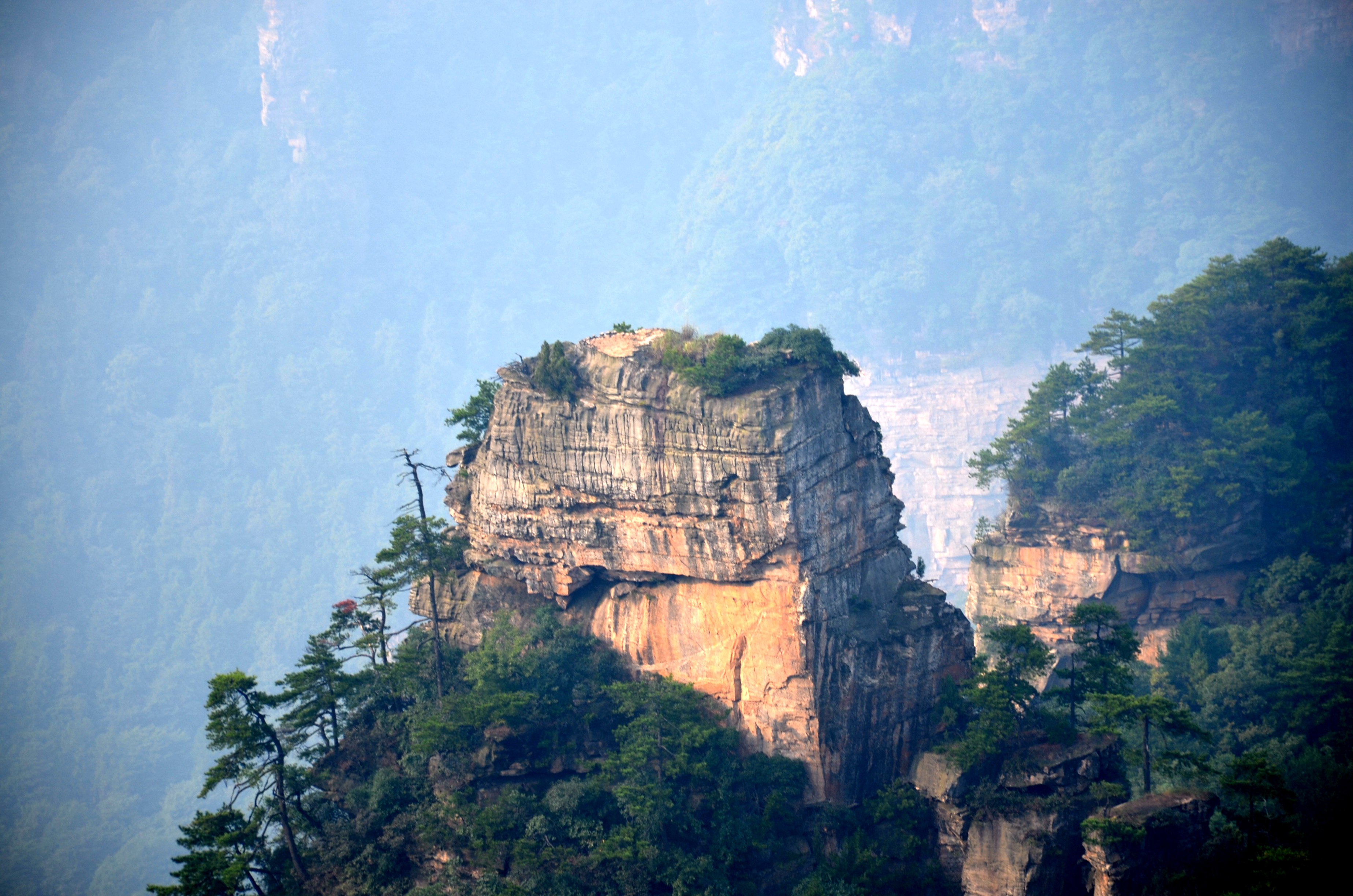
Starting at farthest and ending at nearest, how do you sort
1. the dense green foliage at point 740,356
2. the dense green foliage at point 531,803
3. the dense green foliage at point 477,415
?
the dense green foliage at point 477,415
the dense green foliage at point 740,356
the dense green foliage at point 531,803

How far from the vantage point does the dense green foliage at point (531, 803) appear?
35094 millimetres

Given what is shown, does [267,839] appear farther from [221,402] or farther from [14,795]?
[221,402]

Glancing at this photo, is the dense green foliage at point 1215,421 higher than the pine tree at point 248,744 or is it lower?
higher

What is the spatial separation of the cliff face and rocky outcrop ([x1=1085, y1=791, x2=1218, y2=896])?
7355 millimetres

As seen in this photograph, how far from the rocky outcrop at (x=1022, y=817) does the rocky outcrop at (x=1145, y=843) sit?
40.0 inches

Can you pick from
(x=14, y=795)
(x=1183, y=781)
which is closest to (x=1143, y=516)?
(x=1183, y=781)

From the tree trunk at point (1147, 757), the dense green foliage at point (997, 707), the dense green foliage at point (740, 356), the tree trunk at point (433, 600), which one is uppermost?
the dense green foliage at point (740, 356)

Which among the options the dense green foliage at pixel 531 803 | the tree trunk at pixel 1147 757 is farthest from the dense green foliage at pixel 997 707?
the tree trunk at pixel 1147 757

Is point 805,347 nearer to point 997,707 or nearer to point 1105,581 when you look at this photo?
point 997,707

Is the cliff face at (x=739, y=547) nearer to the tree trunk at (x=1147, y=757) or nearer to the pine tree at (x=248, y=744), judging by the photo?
the tree trunk at (x=1147, y=757)

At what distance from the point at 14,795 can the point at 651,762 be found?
84312 millimetres

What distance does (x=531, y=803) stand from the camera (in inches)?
1435

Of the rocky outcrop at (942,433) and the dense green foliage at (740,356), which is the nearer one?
the dense green foliage at (740,356)

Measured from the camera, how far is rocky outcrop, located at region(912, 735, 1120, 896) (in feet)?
115
